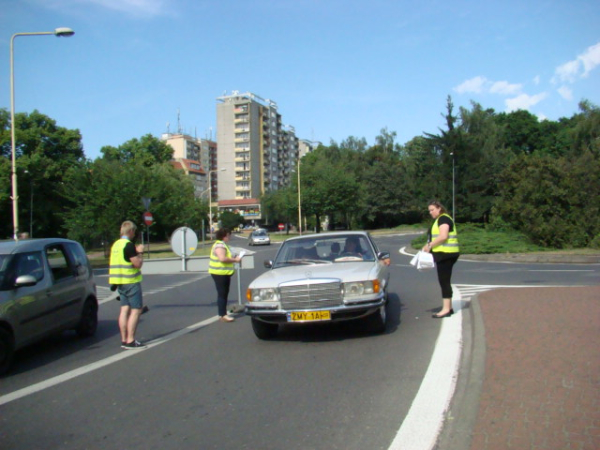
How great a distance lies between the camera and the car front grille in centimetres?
743

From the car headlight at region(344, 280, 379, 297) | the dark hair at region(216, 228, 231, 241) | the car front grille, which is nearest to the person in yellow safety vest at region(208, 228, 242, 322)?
the dark hair at region(216, 228, 231, 241)

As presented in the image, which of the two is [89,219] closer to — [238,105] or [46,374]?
[46,374]

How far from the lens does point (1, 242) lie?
7898 mm

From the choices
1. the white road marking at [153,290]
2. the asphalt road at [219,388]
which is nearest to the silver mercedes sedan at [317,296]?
the asphalt road at [219,388]

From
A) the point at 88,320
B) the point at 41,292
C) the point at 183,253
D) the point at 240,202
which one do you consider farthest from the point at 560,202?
the point at 240,202

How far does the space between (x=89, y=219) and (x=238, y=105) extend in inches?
3601

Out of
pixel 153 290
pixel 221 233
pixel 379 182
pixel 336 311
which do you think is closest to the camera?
pixel 336 311

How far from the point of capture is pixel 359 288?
24.6ft

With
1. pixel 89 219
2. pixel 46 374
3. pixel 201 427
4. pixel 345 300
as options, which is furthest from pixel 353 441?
pixel 89 219

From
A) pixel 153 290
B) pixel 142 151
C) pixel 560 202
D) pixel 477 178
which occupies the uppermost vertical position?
pixel 142 151

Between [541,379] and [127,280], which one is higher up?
[127,280]

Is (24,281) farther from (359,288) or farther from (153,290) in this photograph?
(153,290)

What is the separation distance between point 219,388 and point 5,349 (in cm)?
289

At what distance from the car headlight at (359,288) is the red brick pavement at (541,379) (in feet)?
5.22
